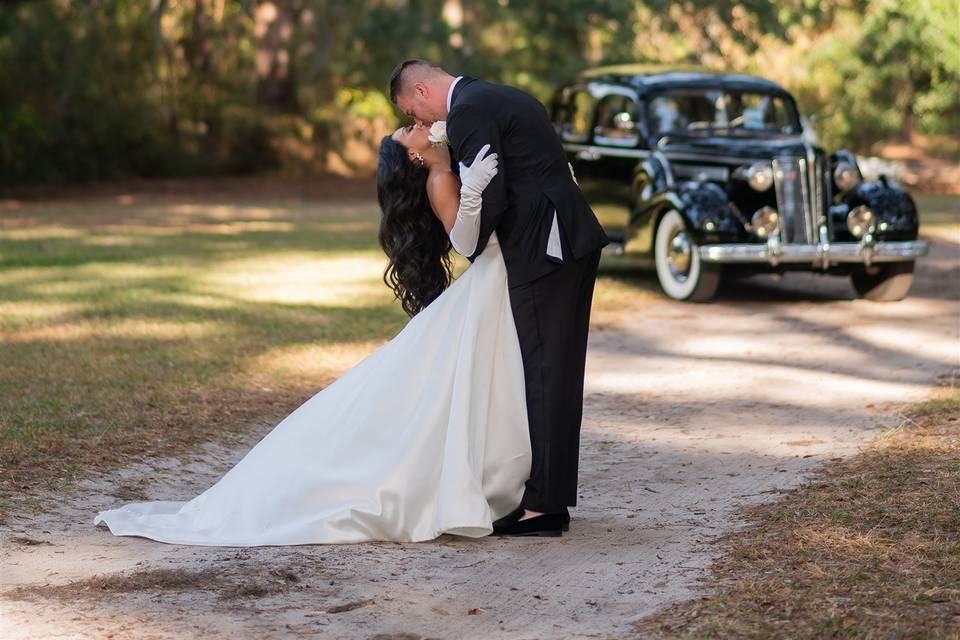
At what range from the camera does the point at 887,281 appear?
1184 cm

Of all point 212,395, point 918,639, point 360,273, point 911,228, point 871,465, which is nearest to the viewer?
point 918,639

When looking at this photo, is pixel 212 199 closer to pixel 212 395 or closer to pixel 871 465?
pixel 212 395

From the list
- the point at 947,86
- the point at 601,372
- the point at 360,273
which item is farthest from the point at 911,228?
the point at 947,86

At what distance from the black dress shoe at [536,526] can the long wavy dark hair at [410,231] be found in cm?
97

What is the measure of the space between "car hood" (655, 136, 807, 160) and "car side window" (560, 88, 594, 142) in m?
1.28

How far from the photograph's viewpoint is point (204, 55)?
31906mm

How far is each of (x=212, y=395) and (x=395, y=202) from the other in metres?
3.04

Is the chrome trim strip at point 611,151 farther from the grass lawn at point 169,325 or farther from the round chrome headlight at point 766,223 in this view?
the round chrome headlight at point 766,223

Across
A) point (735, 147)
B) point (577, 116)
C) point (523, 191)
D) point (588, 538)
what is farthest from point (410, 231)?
point (577, 116)

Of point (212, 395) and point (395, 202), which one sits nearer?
point (395, 202)

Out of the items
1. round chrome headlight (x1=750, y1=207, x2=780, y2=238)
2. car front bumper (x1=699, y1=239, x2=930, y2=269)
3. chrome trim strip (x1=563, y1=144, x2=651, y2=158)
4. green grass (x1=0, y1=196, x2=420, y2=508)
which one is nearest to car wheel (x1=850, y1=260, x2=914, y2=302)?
car front bumper (x1=699, y1=239, x2=930, y2=269)

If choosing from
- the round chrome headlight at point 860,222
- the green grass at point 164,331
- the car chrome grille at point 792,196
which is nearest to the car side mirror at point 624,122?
the car chrome grille at point 792,196

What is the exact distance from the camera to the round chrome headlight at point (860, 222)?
11289 mm

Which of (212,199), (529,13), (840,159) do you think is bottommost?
(212,199)
